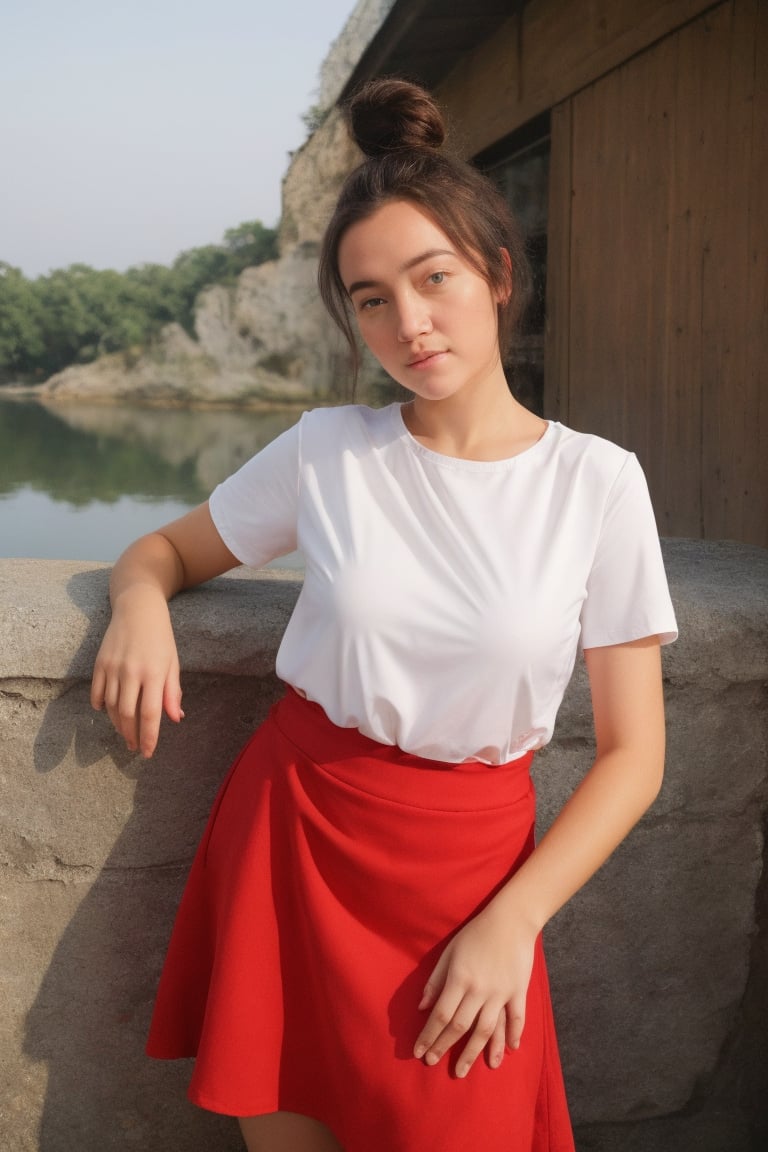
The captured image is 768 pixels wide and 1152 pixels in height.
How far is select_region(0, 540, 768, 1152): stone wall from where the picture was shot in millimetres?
1475

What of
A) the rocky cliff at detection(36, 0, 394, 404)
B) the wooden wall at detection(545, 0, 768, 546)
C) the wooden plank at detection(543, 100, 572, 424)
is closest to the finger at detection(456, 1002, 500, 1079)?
the wooden wall at detection(545, 0, 768, 546)

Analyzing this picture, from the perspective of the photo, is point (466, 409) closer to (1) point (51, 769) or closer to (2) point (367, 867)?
(2) point (367, 867)

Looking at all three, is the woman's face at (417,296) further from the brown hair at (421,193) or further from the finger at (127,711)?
the finger at (127,711)

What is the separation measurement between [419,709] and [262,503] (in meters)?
0.35

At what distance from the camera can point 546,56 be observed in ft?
12.7

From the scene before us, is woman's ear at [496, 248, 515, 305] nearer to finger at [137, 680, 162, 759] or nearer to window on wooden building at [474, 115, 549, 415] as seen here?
finger at [137, 680, 162, 759]

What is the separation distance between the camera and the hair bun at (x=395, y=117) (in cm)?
128

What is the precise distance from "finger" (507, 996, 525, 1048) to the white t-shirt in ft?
0.86

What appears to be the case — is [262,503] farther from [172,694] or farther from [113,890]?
[113,890]

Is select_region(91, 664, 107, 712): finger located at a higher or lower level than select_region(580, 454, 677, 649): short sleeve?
lower

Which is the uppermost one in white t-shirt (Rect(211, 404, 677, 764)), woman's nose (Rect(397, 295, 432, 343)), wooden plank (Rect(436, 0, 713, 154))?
wooden plank (Rect(436, 0, 713, 154))

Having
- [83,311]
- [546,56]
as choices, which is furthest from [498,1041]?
[83,311]

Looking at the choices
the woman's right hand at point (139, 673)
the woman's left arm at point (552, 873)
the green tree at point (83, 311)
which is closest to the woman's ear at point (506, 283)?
the woman's left arm at point (552, 873)

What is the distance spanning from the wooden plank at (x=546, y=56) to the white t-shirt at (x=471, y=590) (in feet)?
7.37
